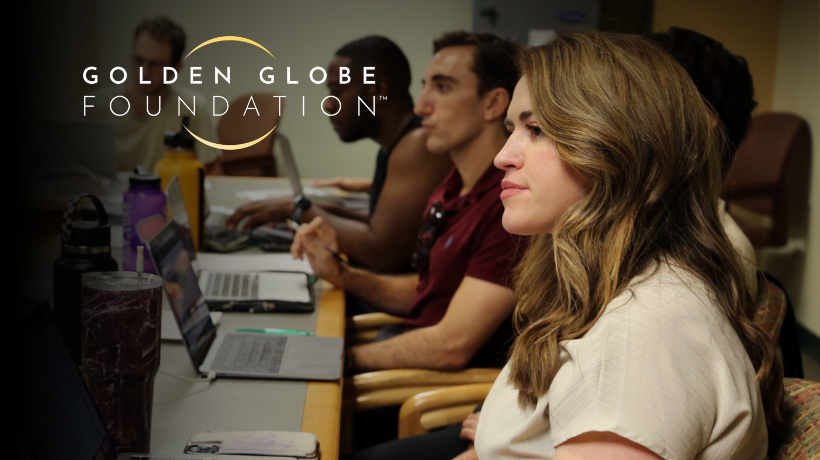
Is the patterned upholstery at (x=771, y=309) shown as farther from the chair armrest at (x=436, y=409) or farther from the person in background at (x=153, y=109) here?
the person in background at (x=153, y=109)

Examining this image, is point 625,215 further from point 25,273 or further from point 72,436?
point 25,273

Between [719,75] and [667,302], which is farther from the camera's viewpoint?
[719,75]

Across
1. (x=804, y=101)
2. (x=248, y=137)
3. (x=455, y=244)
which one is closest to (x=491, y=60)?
(x=455, y=244)

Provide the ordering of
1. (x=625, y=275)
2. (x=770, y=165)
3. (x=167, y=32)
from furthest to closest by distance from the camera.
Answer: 1. (x=167, y=32)
2. (x=770, y=165)
3. (x=625, y=275)

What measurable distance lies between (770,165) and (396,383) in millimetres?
2455

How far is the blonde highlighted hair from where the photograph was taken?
2.48 ft

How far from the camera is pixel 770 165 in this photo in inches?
122

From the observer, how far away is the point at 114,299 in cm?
77

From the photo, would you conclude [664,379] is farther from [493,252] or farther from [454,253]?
[454,253]

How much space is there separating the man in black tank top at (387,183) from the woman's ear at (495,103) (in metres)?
0.40

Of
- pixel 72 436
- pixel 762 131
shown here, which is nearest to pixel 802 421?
pixel 72 436

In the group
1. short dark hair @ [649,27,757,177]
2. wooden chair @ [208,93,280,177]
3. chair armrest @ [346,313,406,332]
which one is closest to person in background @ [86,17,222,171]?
wooden chair @ [208,93,280,177]

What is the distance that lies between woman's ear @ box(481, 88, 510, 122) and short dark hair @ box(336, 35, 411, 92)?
0.74m

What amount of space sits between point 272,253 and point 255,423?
107 centimetres
